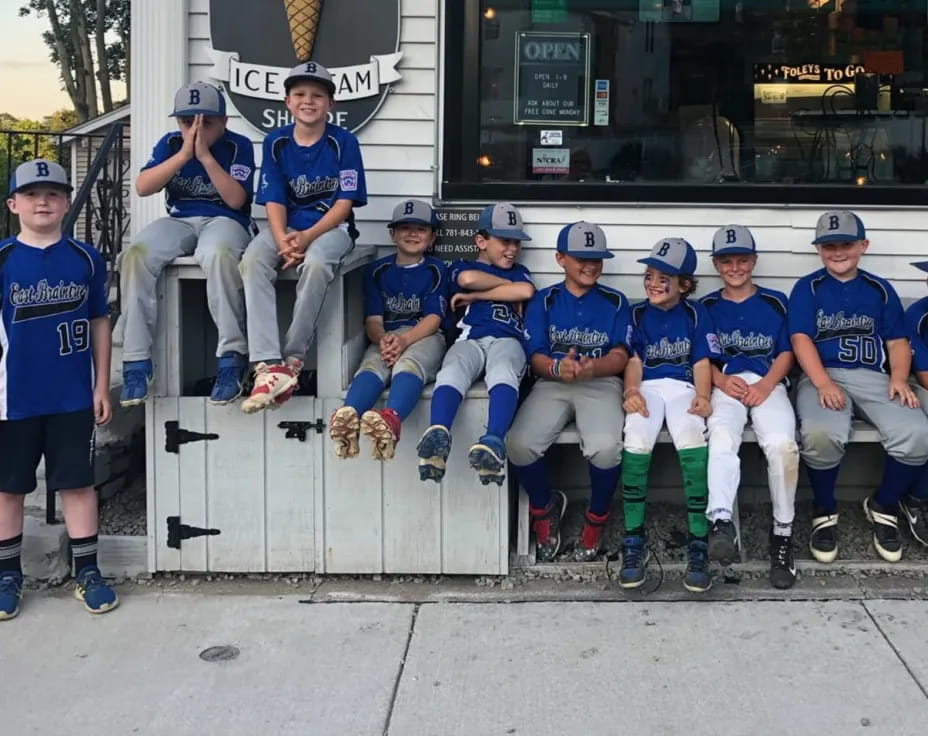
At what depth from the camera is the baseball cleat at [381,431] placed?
3.99 metres

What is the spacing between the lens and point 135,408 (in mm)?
5484

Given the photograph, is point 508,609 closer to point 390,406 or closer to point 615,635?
point 615,635

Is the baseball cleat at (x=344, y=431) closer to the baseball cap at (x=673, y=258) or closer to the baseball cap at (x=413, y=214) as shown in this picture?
the baseball cap at (x=413, y=214)

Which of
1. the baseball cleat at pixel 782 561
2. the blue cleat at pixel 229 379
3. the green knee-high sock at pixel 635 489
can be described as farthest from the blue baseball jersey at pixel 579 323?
the blue cleat at pixel 229 379

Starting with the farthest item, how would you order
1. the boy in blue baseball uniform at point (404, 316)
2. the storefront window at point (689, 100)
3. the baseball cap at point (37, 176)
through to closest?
1. the storefront window at point (689, 100)
2. the boy in blue baseball uniform at point (404, 316)
3. the baseball cap at point (37, 176)

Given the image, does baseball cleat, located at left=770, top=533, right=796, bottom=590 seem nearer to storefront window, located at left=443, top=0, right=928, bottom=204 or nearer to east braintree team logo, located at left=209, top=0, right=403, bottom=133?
storefront window, located at left=443, top=0, right=928, bottom=204

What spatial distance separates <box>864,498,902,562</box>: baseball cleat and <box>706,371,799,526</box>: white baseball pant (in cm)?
51

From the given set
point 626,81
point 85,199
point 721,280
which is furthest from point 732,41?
point 85,199

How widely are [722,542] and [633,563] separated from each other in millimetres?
361

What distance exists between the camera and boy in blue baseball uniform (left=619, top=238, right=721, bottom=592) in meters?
4.26

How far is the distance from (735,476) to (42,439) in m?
2.70

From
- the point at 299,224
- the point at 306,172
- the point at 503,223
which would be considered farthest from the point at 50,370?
the point at 503,223

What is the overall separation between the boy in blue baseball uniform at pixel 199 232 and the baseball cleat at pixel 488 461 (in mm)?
991

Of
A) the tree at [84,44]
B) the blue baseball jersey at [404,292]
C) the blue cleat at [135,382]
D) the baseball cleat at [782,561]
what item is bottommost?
the baseball cleat at [782,561]
